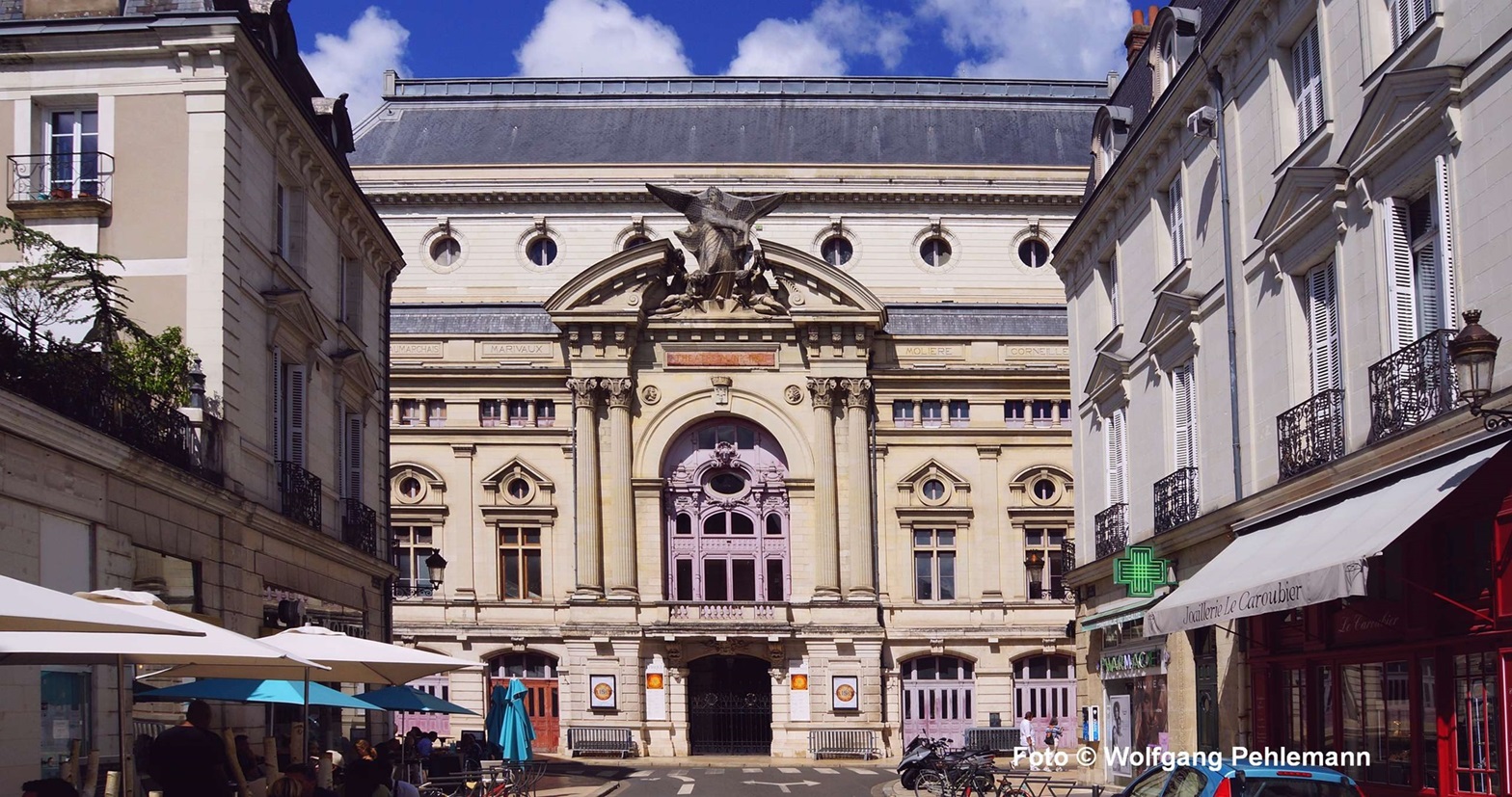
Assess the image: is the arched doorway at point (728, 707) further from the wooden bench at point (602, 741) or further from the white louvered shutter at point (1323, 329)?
the white louvered shutter at point (1323, 329)

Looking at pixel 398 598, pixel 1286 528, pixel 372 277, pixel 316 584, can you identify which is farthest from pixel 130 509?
pixel 398 598

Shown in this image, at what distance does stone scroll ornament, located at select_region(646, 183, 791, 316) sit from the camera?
53.8m

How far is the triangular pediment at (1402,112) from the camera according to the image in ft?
49.9

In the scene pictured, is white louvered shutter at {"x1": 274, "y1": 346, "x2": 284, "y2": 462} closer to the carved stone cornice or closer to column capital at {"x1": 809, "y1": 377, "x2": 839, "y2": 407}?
the carved stone cornice

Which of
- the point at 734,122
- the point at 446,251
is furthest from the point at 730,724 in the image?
the point at 734,122

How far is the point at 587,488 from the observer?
52.2 meters

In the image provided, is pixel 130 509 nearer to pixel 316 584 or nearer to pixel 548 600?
pixel 316 584

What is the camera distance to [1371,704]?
693 inches

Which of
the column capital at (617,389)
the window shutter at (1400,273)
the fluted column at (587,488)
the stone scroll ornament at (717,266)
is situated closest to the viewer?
the window shutter at (1400,273)

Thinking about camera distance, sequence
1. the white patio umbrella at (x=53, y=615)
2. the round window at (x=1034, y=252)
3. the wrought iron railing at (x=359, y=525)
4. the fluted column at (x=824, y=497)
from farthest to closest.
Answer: the round window at (x=1034, y=252) < the fluted column at (x=824, y=497) < the wrought iron railing at (x=359, y=525) < the white patio umbrella at (x=53, y=615)

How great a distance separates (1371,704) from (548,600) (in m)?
37.0

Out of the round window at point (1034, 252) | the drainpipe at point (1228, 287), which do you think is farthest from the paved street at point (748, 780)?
the round window at point (1034, 252)

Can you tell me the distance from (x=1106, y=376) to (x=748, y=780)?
14582 mm

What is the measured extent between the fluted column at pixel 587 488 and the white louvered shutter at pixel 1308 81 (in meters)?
34.5
